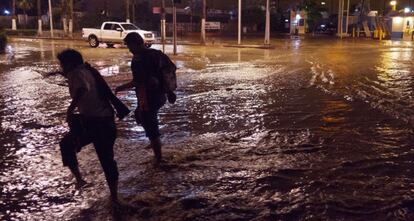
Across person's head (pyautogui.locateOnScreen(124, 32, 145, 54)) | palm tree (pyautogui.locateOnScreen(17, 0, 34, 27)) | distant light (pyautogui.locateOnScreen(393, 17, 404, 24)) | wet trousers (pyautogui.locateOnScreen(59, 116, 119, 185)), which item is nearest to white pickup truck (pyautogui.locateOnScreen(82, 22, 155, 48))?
distant light (pyautogui.locateOnScreen(393, 17, 404, 24))

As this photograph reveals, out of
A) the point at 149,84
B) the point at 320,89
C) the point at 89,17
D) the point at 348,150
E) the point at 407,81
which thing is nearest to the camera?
the point at 149,84

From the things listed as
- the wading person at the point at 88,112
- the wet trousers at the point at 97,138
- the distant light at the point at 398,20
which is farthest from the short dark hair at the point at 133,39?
the distant light at the point at 398,20

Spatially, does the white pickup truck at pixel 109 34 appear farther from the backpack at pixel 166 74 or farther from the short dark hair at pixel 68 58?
the short dark hair at pixel 68 58

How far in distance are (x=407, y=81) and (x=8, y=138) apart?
11961mm

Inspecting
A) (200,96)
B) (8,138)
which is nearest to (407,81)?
A: (200,96)

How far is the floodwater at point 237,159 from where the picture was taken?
5.29m

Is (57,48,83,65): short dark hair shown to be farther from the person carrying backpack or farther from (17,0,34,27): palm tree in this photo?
(17,0,34,27): palm tree

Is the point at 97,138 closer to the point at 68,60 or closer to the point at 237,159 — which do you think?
the point at 68,60

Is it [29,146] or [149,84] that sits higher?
[149,84]

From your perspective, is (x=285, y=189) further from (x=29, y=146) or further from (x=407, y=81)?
(x=407, y=81)

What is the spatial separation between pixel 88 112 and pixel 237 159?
259 cm

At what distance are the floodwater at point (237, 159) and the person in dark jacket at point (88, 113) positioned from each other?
0.59 metres

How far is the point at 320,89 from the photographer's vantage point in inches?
548

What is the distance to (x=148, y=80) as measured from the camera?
6188 millimetres
